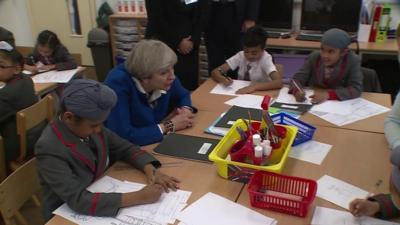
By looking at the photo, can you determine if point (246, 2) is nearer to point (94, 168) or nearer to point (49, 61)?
point (49, 61)

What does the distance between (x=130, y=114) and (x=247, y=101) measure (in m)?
0.73

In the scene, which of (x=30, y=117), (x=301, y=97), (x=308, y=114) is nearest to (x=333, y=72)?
(x=301, y=97)

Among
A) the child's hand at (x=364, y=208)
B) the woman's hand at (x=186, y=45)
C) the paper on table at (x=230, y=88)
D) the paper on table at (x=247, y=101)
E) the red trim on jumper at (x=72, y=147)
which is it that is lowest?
the child's hand at (x=364, y=208)

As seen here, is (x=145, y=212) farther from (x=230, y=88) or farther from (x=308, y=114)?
→ (x=230, y=88)

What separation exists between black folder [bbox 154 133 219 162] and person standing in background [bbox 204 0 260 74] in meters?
1.82

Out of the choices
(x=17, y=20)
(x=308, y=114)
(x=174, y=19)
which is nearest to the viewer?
(x=308, y=114)

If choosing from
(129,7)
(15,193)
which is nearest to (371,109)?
(15,193)

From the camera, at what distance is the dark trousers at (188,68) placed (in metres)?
3.13

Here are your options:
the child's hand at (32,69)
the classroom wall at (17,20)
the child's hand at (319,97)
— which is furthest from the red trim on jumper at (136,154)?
the classroom wall at (17,20)

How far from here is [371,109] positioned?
7.04 feet

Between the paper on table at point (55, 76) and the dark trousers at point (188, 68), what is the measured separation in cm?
88

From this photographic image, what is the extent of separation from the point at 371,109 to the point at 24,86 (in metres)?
2.13

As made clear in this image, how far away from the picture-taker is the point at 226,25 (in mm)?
3434

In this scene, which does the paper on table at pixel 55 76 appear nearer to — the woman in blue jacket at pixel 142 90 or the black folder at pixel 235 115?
the woman in blue jacket at pixel 142 90
